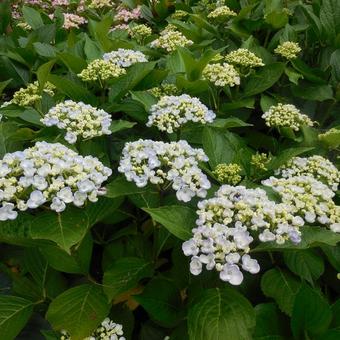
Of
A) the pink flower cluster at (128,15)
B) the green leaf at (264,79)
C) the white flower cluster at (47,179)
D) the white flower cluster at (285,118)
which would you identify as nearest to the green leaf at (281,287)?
the white flower cluster at (47,179)

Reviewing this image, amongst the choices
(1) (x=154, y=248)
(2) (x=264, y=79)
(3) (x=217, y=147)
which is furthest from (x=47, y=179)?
(2) (x=264, y=79)

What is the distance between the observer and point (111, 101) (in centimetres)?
243

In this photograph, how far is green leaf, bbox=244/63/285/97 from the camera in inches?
110

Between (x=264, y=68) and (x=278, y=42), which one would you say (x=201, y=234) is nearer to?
(x=264, y=68)

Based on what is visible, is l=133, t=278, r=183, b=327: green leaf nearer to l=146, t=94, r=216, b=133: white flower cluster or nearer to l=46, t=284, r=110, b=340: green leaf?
l=46, t=284, r=110, b=340: green leaf

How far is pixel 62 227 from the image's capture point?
1586 mm

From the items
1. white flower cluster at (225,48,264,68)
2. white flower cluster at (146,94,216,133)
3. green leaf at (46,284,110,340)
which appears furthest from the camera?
white flower cluster at (225,48,264,68)

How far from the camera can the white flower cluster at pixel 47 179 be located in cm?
154

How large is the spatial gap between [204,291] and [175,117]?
787mm

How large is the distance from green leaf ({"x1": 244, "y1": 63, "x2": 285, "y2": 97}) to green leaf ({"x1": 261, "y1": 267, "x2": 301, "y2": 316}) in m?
1.24

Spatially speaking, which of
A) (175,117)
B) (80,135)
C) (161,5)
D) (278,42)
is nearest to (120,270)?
(80,135)

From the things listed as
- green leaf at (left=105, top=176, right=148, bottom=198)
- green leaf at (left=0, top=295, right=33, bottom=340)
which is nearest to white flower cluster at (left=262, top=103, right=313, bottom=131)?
green leaf at (left=105, top=176, right=148, bottom=198)

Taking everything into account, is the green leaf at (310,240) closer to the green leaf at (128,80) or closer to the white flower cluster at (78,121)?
the white flower cluster at (78,121)

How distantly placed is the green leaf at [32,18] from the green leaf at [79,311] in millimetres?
2688
